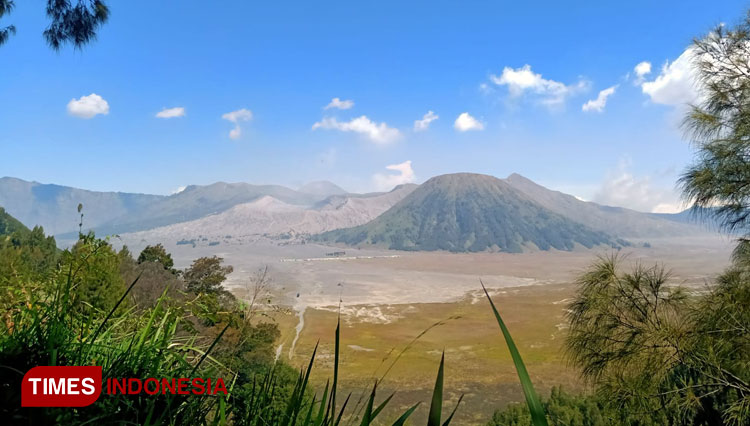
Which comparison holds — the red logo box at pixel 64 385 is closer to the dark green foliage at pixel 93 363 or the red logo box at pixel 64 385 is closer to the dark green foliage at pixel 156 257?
the dark green foliage at pixel 93 363

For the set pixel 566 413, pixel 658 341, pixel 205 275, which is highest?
pixel 658 341

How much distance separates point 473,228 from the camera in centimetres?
16362

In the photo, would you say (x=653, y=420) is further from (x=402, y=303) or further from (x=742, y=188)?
(x=402, y=303)

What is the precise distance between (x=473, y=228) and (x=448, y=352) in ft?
463

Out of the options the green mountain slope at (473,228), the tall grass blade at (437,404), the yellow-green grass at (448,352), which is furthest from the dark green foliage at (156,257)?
the green mountain slope at (473,228)

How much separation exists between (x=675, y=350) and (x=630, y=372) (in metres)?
0.61

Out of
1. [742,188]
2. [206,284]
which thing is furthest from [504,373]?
[742,188]

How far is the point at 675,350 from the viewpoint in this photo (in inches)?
183

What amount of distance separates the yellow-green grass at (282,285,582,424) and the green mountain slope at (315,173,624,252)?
10454 centimetres

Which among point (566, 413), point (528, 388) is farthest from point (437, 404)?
point (566, 413)

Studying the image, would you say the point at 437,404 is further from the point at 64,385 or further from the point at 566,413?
the point at 566,413

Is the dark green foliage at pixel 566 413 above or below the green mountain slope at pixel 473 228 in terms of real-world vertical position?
below

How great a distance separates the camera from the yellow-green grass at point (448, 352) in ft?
62.4

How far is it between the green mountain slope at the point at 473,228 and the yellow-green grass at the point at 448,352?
4116 inches
